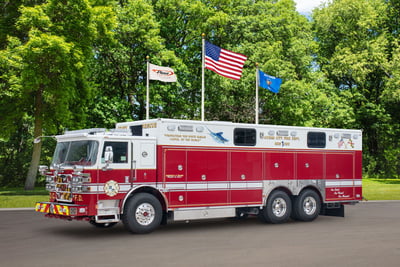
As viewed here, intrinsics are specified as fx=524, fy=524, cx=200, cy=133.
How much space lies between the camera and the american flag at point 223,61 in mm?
23750

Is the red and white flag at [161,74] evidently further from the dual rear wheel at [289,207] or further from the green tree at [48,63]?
the dual rear wheel at [289,207]

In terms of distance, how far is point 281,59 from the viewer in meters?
38.3

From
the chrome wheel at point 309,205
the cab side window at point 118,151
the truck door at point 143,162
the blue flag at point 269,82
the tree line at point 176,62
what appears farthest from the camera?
the tree line at point 176,62

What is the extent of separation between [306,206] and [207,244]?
19.4 feet

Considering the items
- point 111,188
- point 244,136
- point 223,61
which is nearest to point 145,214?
point 111,188

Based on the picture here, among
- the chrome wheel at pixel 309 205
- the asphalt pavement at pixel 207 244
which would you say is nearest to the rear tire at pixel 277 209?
the asphalt pavement at pixel 207 244

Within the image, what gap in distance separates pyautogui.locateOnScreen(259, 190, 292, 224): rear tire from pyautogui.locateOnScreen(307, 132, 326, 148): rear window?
2.00m

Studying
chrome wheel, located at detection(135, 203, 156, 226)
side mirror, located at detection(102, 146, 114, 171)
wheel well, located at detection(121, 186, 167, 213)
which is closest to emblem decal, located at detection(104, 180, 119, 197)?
side mirror, located at detection(102, 146, 114, 171)

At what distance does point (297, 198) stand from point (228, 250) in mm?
6100

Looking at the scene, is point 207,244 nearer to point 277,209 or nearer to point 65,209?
point 65,209

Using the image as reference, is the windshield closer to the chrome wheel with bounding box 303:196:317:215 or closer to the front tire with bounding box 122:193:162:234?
the front tire with bounding box 122:193:162:234

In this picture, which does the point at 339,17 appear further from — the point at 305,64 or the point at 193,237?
the point at 193,237

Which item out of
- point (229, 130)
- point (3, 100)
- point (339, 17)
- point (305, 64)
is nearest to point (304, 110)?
point (305, 64)

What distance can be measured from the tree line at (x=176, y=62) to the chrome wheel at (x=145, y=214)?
15.2m
